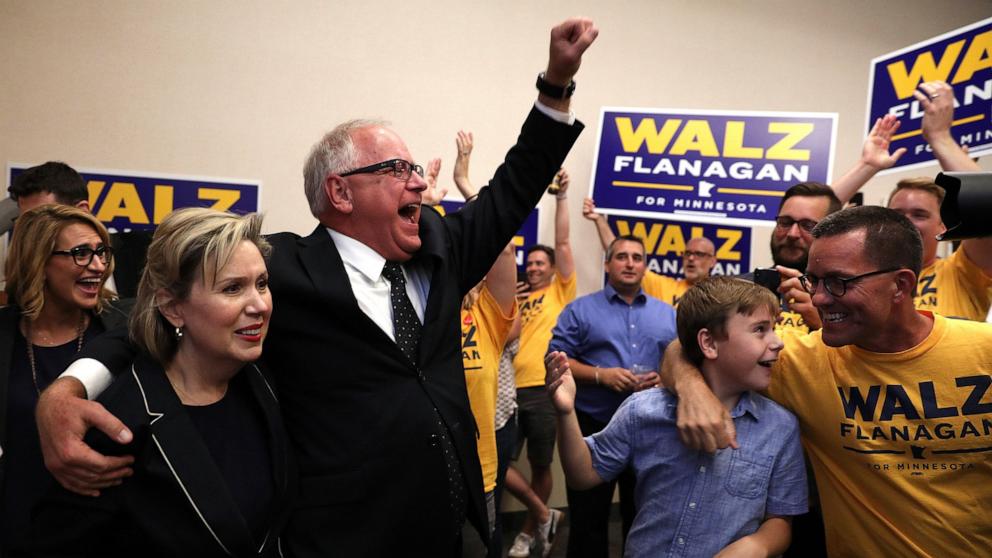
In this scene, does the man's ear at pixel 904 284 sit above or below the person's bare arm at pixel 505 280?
above

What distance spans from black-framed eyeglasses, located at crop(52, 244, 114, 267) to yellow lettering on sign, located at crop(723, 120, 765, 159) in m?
3.36

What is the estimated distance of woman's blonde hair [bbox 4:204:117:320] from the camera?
Result: 2123 mm

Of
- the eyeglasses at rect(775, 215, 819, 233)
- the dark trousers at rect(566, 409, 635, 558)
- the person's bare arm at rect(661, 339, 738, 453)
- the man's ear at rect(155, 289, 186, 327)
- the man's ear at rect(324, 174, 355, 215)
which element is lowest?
the dark trousers at rect(566, 409, 635, 558)

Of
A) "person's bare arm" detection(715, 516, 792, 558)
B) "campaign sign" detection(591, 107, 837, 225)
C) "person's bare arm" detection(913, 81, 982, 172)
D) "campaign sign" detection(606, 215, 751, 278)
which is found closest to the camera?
"person's bare arm" detection(715, 516, 792, 558)

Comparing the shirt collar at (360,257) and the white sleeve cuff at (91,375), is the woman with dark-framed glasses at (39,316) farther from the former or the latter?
the shirt collar at (360,257)

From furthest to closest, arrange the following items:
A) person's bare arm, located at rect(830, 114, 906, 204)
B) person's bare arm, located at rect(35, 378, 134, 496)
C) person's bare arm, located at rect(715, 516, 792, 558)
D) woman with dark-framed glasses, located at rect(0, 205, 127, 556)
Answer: person's bare arm, located at rect(830, 114, 906, 204) → woman with dark-framed glasses, located at rect(0, 205, 127, 556) → person's bare arm, located at rect(715, 516, 792, 558) → person's bare arm, located at rect(35, 378, 134, 496)

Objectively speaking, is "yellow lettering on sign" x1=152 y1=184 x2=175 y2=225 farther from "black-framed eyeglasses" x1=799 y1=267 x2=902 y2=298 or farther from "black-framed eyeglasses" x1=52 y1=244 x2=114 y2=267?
"black-framed eyeglasses" x1=799 y1=267 x2=902 y2=298

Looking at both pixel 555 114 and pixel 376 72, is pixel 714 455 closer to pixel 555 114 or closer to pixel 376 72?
pixel 555 114

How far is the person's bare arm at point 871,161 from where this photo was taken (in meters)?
2.88

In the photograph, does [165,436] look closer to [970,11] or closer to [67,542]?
[67,542]

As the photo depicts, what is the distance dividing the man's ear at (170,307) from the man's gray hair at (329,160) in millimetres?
420

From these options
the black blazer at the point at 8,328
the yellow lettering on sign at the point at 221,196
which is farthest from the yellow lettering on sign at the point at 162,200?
the black blazer at the point at 8,328

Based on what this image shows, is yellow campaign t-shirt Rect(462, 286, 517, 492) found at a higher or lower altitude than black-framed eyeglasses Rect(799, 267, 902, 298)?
lower

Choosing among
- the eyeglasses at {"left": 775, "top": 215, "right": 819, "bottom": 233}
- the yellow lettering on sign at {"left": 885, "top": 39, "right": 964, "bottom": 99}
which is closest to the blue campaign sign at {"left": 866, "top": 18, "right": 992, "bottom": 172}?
the yellow lettering on sign at {"left": 885, "top": 39, "right": 964, "bottom": 99}
